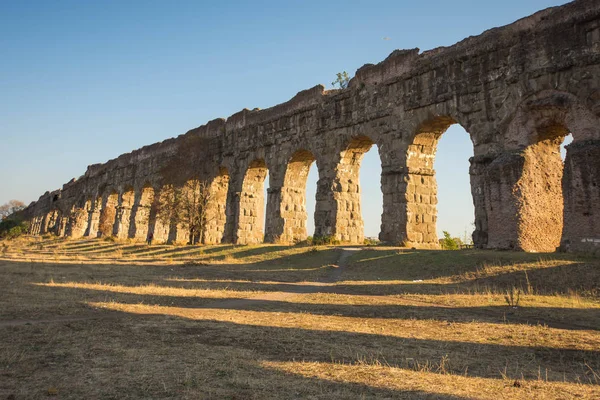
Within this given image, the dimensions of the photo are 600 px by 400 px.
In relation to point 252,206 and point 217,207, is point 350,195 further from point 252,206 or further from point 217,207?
point 217,207

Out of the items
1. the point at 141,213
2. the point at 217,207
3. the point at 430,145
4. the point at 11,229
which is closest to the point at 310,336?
the point at 430,145

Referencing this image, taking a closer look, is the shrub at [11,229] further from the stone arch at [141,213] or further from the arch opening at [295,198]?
the arch opening at [295,198]

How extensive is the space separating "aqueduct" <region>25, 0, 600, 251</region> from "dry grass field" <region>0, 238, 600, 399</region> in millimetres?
2271

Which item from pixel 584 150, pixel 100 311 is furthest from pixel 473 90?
pixel 100 311

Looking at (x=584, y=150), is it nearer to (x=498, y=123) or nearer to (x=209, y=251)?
(x=498, y=123)

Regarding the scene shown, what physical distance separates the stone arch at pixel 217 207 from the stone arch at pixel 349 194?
25.4 feet

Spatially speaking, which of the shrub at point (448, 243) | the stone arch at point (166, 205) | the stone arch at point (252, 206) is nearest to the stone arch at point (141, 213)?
the stone arch at point (166, 205)

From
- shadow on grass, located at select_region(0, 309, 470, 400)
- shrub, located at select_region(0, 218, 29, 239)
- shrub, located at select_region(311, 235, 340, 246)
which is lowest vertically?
shadow on grass, located at select_region(0, 309, 470, 400)

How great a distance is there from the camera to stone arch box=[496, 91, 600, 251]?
9.30m

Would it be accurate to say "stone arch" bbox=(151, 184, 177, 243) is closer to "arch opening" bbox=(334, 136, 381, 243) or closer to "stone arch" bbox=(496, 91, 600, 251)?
"arch opening" bbox=(334, 136, 381, 243)

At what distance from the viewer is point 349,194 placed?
16.9m

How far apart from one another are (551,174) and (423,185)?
4031 mm

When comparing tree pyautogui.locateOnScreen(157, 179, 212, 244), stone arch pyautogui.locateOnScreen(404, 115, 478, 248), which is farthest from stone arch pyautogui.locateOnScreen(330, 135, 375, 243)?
tree pyautogui.locateOnScreen(157, 179, 212, 244)

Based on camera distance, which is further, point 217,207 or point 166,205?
point 217,207
